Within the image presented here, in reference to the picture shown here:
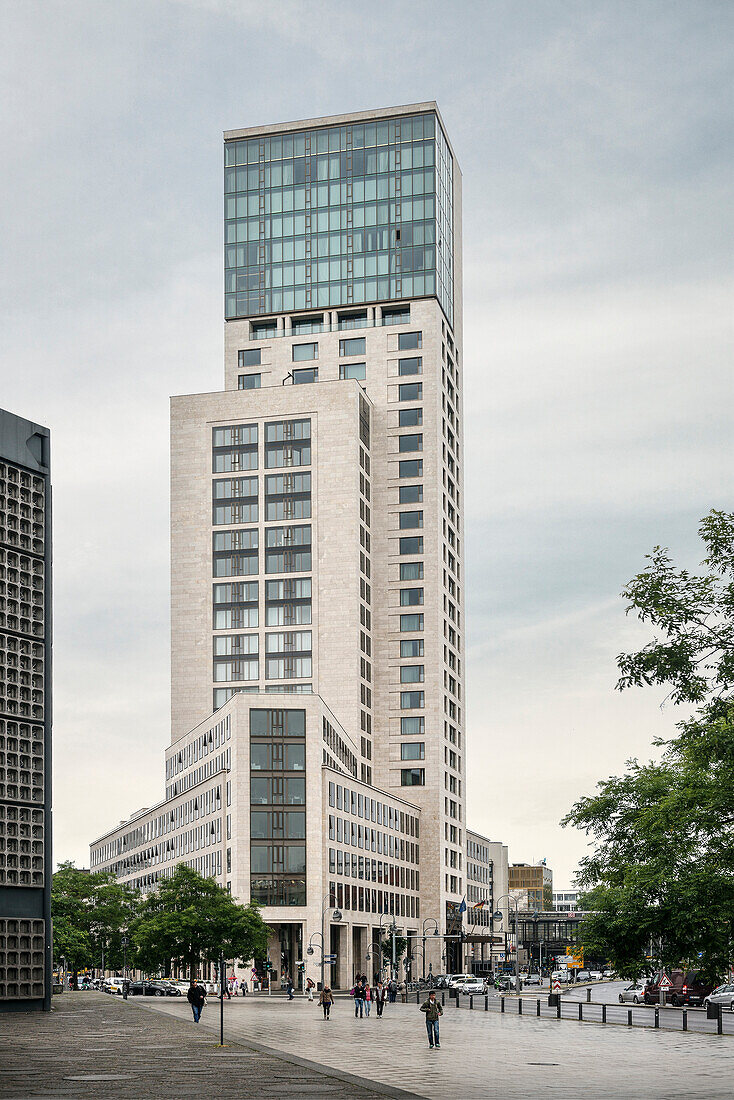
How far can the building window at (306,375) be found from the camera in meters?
165

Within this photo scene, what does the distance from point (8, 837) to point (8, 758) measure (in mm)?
3996

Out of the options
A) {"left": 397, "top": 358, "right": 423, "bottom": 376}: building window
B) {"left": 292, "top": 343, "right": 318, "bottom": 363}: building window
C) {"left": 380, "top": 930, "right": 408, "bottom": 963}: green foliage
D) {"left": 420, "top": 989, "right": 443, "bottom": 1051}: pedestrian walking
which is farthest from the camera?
{"left": 292, "top": 343, "right": 318, "bottom": 363}: building window

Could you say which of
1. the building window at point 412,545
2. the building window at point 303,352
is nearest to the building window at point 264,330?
the building window at point 303,352

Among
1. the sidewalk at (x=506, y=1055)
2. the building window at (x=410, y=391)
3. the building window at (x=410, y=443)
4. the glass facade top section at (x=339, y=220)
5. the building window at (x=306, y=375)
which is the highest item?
the glass facade top section at (x=339, y=220)

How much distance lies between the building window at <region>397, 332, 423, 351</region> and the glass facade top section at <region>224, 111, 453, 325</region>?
504 centimetres

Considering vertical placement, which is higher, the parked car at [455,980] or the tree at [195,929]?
the tree at [195,929]

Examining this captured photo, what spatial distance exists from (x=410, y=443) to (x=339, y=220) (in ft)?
99.6

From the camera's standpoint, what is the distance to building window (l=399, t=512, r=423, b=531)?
16062 centimetres

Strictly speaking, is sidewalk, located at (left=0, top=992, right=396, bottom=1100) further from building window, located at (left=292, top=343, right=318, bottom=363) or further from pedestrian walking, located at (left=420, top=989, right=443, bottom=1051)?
building window, located at (left=292, top=343, right=318, bottom=363)

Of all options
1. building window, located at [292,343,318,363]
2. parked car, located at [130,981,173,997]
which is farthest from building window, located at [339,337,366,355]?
parked car, located at [130,981,173,997]

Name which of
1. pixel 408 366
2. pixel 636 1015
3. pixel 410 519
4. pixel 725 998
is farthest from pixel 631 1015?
pixel 408 366

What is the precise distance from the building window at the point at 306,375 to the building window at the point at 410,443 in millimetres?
13611

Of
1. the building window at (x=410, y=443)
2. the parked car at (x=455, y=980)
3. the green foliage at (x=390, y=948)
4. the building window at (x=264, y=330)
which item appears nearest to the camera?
the parked car at (x=455, y=980)

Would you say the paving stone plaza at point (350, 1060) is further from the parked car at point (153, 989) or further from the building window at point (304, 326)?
the building window at point (304, 326)
